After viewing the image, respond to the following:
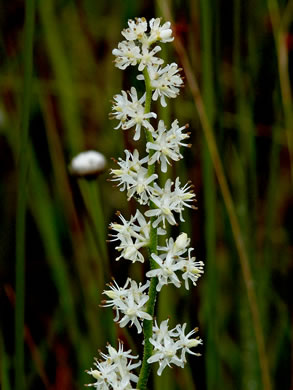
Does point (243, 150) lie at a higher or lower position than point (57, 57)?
lower

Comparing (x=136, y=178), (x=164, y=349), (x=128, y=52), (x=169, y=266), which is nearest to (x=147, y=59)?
(x=128, y=52)

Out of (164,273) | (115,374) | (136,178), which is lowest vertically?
(115,374)

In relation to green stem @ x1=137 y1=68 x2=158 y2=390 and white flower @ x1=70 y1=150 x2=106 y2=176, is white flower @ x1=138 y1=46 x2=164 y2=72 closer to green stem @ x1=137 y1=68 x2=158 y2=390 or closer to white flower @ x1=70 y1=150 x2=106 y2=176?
green stem @ x1=137 y1=68 x2=158 y2=390

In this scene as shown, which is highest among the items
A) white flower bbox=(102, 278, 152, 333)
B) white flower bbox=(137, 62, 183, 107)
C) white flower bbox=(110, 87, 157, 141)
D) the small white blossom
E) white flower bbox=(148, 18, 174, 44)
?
white flower bbox=(148, 18, 174, 44)

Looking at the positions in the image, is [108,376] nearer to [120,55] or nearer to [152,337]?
[152,337]

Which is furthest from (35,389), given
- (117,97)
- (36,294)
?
(117,97)

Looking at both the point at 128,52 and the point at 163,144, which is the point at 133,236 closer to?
the point at 163,144

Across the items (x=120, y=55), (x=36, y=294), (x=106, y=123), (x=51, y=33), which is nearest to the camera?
(x=120, y=55)

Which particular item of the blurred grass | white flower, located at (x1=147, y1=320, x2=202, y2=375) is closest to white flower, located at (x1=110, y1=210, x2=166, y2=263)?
white flower, located at (x1=147, y1=320, x2=202, y2=375)
